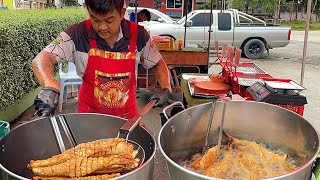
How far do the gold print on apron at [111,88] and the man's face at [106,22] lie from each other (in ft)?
0.71

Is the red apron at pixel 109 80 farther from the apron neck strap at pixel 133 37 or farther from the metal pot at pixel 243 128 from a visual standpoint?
the metal pot at pixel 243 128

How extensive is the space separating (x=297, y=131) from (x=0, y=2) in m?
12.8

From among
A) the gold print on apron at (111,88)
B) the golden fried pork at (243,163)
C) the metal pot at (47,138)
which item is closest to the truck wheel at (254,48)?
the gold print on apron at (111,88)

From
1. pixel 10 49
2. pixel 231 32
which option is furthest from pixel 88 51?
pixel 231 32

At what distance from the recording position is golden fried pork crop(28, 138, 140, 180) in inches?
44.2

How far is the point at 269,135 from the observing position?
161 centimetres

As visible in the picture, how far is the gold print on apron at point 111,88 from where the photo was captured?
1.80 m

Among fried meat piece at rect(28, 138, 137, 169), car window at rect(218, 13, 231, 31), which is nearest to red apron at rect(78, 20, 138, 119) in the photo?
fried meat piece at rect(28, 138, 137, 169)

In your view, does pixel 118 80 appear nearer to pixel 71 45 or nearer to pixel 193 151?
pixel 71 45

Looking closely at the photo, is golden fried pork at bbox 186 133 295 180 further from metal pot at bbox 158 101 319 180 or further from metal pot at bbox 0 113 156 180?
metal pot at bbox 0 113 156 180

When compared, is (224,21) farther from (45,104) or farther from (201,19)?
(45,104)

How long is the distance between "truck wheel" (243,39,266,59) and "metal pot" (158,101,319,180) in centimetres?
1020

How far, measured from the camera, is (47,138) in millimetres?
1402

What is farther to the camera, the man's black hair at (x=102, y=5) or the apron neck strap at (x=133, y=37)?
the apron neck strap at (x=133, y=37)
